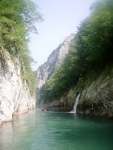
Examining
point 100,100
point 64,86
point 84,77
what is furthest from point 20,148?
point 64,86

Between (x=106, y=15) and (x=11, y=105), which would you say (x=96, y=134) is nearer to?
(x=11, y=105)

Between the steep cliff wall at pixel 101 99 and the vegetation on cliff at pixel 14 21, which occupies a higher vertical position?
the vegetation on cliff at pixel 14 21

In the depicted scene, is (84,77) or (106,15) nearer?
(106,15)

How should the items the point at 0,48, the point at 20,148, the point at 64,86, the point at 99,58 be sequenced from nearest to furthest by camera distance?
the point at 20,148, the point at 0,48, the point at 99,58, the point at 64,86

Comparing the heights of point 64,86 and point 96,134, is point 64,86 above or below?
above

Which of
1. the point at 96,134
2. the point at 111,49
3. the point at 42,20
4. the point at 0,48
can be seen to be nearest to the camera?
the point at 96,134

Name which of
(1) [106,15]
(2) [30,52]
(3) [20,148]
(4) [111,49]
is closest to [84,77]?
(2) [30,52]

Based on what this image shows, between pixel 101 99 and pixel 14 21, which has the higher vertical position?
pixel 14 21

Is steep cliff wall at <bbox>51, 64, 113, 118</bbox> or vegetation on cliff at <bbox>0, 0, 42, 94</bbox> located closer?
vegetation on cliff at <bbox>0, 0, 42, 94</bbox>

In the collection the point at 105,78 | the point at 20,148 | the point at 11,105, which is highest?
the point at 105,78

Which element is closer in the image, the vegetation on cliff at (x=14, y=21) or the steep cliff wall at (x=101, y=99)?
the vegetation on cliff at (x=14, y=21)

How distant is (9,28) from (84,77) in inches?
1142

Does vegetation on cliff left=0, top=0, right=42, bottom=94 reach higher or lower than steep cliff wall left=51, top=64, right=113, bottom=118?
higher

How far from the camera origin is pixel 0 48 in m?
28.9
